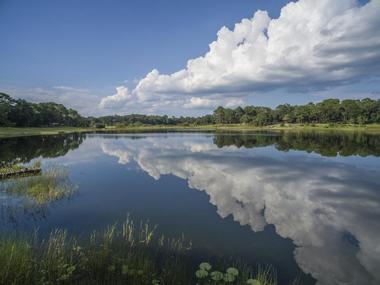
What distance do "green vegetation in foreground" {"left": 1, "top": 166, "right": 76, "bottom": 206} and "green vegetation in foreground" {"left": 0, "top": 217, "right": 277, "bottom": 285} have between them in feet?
21.8

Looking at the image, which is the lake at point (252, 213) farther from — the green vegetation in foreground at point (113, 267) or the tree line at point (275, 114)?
the tree line at point (275, 114)

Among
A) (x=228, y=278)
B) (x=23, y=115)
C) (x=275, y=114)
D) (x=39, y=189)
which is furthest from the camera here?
(x=275, y=114)

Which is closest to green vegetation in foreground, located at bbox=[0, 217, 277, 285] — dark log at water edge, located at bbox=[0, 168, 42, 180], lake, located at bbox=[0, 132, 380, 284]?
lake, located at bbox=[0, 132, 380, 284]

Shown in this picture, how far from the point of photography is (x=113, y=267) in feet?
24.6

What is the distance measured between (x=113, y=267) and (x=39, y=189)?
460 inches

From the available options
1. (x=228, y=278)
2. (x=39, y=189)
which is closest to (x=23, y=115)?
(x=39, y=189)

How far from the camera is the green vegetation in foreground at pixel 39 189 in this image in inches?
607

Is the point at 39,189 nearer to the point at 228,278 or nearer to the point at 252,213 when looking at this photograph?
the point at 252,213

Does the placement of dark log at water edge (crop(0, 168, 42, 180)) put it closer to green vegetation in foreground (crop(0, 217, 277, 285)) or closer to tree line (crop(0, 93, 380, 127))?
green vegetation in foreground (crop(0, 217, 277, 285))

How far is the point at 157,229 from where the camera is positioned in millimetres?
11492

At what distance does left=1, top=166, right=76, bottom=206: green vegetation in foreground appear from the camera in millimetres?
15422

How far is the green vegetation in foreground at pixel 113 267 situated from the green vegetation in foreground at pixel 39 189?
6.64 meters

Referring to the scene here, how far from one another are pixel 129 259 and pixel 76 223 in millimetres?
5170

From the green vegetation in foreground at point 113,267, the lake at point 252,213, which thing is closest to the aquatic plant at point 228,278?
the green vegetation in foreground at point 113,267
